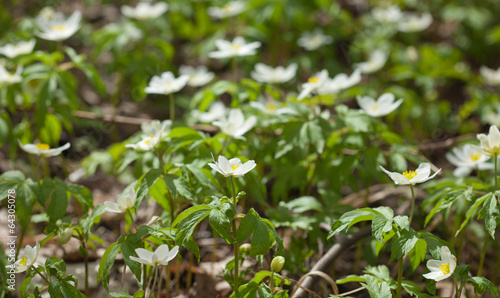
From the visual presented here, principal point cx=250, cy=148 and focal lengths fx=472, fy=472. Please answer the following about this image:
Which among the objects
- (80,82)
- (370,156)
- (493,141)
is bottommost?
(80,82)

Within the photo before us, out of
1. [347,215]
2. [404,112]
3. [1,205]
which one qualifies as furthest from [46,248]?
[404,112]

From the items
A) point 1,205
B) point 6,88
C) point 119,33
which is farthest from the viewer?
point 119,33

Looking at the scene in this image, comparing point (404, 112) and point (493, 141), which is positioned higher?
point (493, 141)

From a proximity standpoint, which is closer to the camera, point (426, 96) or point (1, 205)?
point (1, 205)

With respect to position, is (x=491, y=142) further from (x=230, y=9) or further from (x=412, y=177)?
(x=230, y=9)

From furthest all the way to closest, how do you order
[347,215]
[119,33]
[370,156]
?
[119,33], [370,156], [347,215]

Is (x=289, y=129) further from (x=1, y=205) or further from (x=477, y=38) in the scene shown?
(x=477, y=38)

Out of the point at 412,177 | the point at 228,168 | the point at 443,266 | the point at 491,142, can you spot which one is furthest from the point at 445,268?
the point at 228,168
